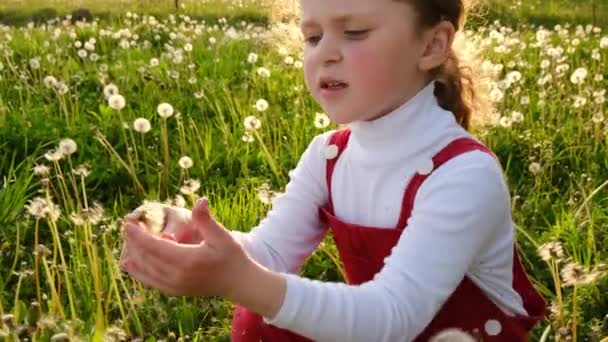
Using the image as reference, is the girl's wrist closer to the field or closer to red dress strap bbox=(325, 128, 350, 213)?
the field

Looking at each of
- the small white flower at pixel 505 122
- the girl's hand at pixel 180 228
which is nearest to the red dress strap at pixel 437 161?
the girl's hand at pixel 180 228

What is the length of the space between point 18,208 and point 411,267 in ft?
5.90

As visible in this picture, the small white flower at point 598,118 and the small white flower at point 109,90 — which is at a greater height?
the small white flower at point 109,90

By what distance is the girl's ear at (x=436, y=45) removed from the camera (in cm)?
203

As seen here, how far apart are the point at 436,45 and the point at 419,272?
1.54ft

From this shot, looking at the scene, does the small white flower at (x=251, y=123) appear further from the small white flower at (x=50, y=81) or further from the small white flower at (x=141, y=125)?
the small white flower at (x=50, y=81)

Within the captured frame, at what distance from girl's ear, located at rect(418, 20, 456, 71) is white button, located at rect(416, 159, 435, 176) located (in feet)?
0.60

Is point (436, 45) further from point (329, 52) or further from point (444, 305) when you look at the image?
point (444, 305)

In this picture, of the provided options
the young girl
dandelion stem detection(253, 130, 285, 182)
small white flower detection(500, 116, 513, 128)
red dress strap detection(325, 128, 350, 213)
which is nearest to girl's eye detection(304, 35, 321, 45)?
the young girl

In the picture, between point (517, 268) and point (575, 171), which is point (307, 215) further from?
point (575, 171)

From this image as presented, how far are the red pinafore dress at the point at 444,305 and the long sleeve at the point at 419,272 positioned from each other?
6cm

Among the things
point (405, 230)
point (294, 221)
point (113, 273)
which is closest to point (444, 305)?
point (405, 230)

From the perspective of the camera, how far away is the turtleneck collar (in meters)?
2.03

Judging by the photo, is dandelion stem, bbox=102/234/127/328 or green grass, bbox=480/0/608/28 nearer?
dandelion stem, bbox=102/234/127/328
